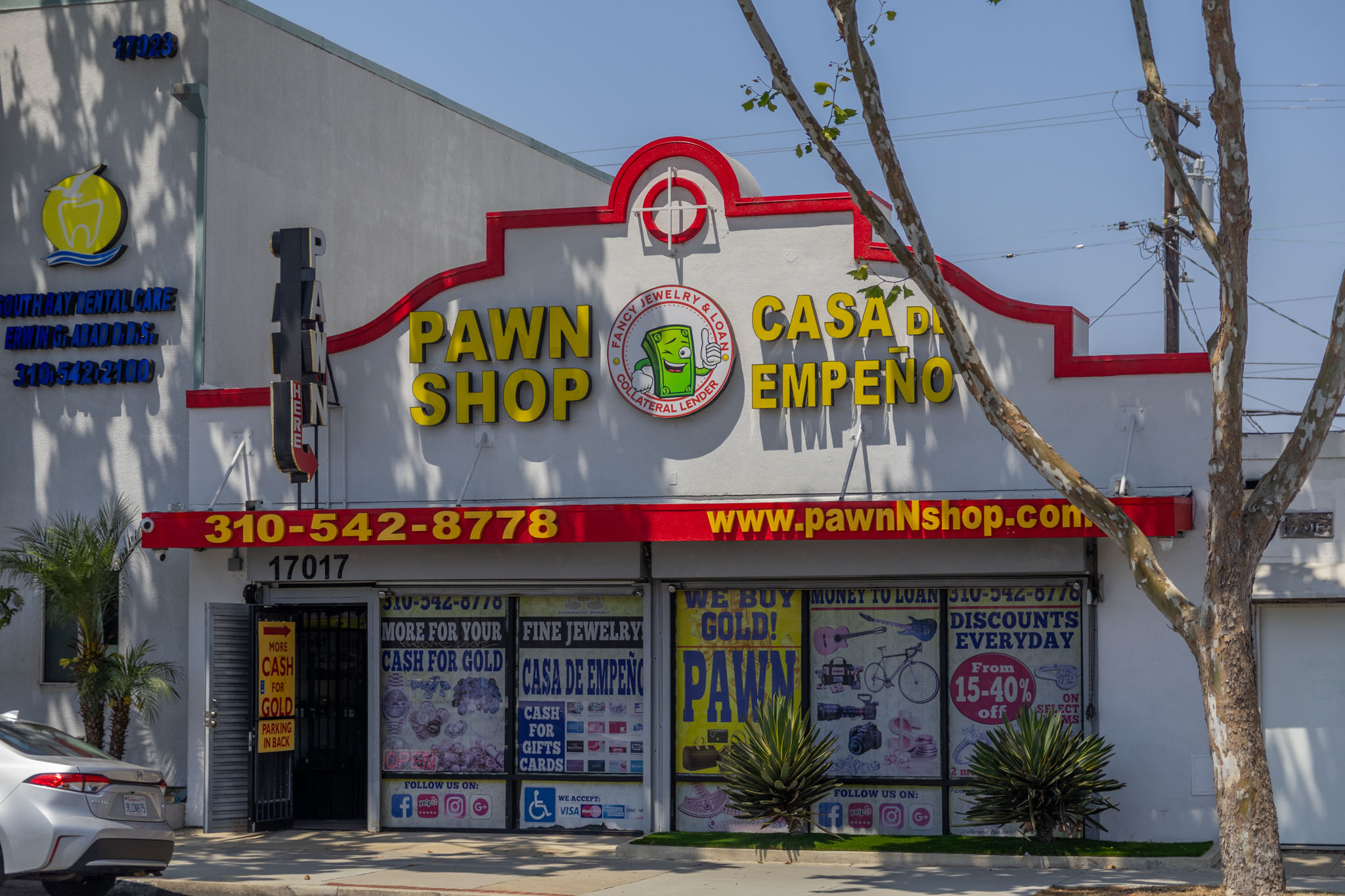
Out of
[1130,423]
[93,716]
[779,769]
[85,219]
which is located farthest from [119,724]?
[1130,423]

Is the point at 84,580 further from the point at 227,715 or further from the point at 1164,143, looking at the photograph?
the point at 1164,143

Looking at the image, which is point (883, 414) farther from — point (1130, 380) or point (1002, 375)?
point (1130, 380)

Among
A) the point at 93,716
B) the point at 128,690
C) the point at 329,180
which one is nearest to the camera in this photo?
the point at 128,690

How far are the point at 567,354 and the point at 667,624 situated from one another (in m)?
3.07

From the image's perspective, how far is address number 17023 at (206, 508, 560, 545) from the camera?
1522 cm

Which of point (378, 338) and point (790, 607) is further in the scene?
point (378, 338)

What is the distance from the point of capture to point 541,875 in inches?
530

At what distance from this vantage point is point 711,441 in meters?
15.8

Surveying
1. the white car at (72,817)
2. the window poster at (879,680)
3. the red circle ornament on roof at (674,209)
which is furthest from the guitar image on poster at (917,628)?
the white car at (72,817)

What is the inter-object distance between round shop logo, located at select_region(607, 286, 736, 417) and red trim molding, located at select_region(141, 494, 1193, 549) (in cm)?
128

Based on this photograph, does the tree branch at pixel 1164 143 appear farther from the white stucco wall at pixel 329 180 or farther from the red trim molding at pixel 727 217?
the white stucco wall at pixel 329 180

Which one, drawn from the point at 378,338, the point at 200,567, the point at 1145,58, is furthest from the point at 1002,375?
the point at 200,567

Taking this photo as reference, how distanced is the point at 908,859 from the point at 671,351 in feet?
18.5

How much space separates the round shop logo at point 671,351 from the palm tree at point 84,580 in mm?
6120
